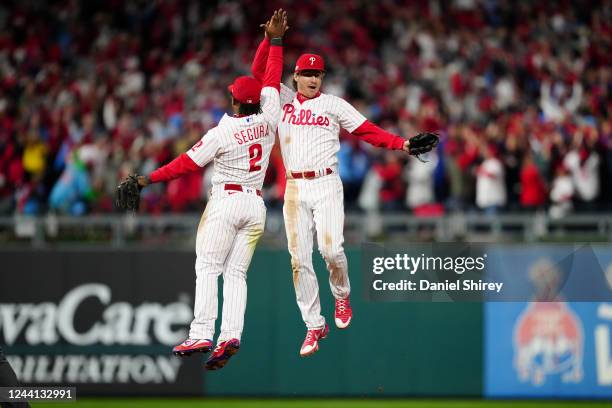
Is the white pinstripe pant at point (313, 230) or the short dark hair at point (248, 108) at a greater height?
the short dark hair at point (248, 108)

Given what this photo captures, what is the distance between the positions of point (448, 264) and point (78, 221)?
6.93 meters

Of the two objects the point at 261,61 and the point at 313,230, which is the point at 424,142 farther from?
the point at 261,61

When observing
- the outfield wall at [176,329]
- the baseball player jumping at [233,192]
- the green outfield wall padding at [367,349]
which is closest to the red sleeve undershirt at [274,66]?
the baseball player jumping at [233,192]

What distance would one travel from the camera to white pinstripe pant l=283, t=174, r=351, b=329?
974 cm

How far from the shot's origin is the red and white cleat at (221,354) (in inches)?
370

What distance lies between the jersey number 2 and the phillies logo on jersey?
384 millimetres

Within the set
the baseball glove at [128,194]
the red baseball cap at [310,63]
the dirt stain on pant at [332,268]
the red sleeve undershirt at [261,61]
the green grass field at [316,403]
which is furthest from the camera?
the green grass field at [316,403]

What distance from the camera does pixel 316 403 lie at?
51.2 feet

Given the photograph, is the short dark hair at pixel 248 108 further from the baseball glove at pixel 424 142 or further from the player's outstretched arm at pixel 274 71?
the baseball glove at pixel 424 142

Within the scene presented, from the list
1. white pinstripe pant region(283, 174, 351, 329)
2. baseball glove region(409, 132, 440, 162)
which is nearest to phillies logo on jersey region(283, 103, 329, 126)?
white pinstripe pant region(283, 174, 351, 329)

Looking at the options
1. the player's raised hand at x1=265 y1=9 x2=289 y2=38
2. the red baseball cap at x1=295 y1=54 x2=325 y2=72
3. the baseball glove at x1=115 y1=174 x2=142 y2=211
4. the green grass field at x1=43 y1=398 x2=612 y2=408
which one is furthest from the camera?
the green grass field at x1=43 y1=398 x2=612 y2=408

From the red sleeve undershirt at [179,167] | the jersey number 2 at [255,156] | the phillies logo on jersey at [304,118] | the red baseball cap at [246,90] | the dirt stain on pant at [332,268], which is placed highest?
the red baseball cap at [246,90]

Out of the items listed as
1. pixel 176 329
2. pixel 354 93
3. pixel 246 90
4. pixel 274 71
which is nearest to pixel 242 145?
pixel 246 90

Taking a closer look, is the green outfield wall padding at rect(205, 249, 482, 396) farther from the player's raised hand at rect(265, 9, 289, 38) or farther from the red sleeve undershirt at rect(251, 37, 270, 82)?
the player's raised hand at rect(265, 9, 289, 38)
